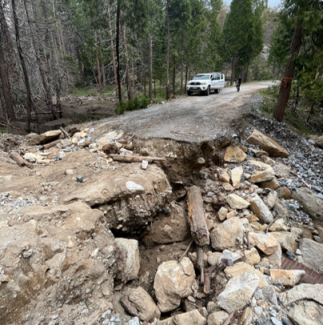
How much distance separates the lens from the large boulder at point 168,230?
5.45 m

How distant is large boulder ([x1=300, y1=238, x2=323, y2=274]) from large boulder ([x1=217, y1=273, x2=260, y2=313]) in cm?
182

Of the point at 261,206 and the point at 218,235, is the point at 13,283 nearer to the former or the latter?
the point at 218,235

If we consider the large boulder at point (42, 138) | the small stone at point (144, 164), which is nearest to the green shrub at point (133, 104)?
the large boulder at point (42, 138)

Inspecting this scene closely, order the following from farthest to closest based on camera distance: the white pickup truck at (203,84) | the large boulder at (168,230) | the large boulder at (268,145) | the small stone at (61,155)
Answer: the white pickup truck at (203,84), the large boulder at (268,145), the small stone at (61,155), the large boulder at (168,230)

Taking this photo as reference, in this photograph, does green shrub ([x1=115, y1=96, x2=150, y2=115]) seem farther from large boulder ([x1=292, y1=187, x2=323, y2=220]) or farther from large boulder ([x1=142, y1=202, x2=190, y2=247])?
large boulder ([x1=292, y1=187, x2=323, y2=220])

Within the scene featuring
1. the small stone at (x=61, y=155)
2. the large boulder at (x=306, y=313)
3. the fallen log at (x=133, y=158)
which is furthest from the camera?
the small stone at (x=61, y=155)

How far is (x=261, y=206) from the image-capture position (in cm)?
556

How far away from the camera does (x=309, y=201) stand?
5.93 m

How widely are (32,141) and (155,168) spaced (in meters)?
5.25

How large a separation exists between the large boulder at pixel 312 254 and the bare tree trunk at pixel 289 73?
6484 mm

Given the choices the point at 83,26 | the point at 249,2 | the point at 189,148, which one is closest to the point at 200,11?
the point at 249,2

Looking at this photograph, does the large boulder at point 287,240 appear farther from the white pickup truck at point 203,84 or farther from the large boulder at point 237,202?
the white pickup truck at point 203,84

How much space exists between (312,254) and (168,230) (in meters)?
3.32

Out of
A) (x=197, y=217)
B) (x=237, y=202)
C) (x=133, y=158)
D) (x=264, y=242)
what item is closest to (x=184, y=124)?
(x=133, y=158)
